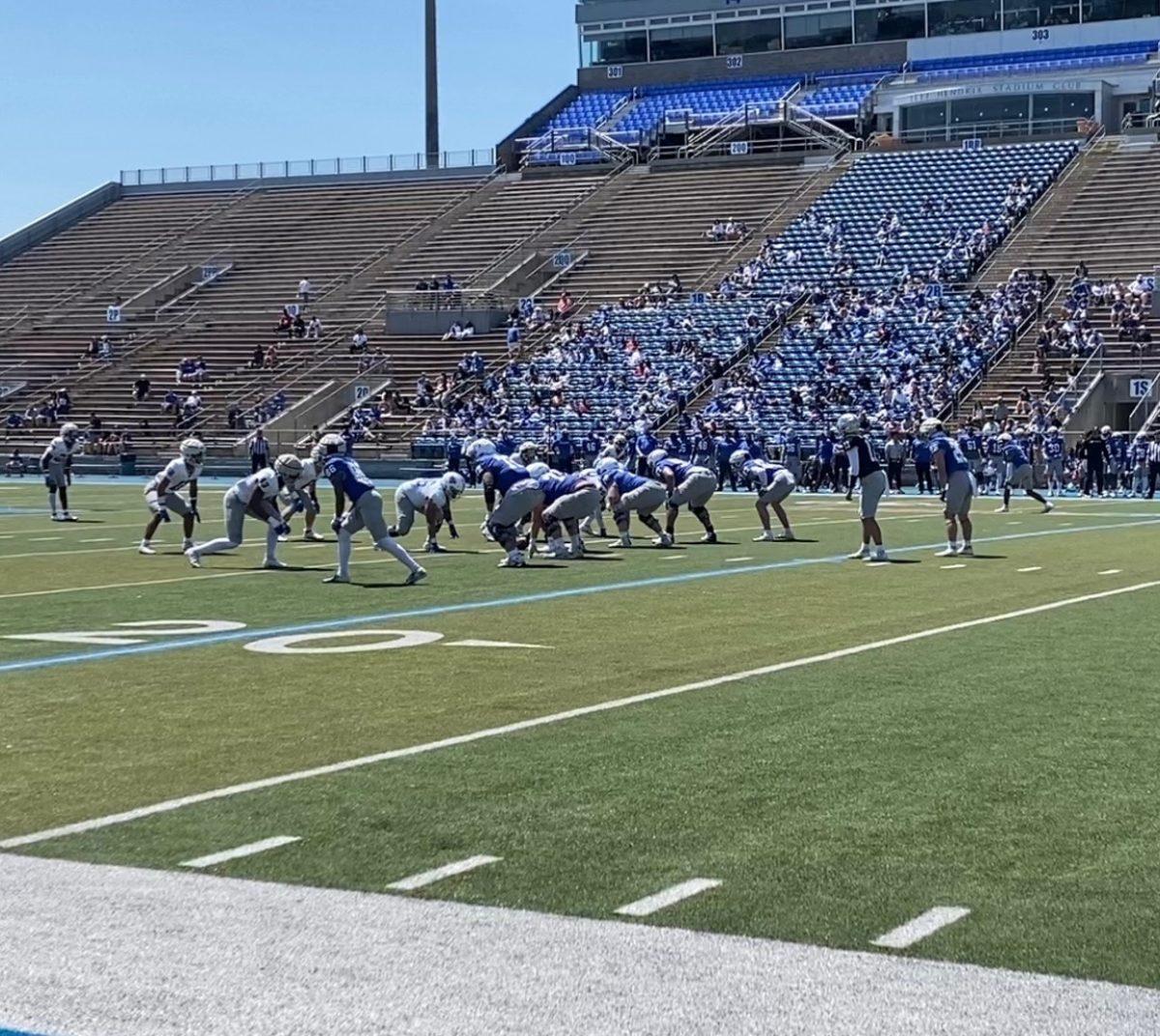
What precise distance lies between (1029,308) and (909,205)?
7.10 m

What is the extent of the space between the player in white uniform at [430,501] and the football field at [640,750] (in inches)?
144

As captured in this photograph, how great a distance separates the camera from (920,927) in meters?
5.20

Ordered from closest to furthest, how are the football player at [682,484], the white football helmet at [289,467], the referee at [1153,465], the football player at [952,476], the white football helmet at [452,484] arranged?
1. the football player at [952,476]
2. the white football helmet at [289,467]
3. the white football helmet at [452,484]
4. the football player at [682,484]
5. the referee at [1153,465]

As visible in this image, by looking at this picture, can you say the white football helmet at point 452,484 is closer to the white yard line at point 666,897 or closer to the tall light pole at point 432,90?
the white yard line at point 666,897

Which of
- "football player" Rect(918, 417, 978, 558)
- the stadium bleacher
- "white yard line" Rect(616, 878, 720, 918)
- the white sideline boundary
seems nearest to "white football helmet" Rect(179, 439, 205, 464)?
"football player" Rect(918, 417, 978, 558)

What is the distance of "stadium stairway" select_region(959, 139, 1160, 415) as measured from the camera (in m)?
39.3

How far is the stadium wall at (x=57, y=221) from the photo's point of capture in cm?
6084

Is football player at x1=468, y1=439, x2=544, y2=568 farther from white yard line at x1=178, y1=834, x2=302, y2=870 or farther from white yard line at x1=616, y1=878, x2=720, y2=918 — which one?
white yard line at x1=616, y1=878, x2=720, y2=918

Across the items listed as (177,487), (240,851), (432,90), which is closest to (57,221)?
(432,90)

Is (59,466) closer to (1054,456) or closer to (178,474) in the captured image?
(178,474)

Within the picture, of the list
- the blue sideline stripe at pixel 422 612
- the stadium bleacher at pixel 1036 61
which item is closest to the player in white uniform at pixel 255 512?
the blue sideline stripe at pixel 422 612

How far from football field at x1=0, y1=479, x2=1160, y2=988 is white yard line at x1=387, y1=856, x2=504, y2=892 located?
1 cm

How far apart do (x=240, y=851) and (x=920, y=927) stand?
219 centimetres

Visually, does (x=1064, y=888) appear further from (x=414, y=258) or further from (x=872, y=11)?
(x=872, y=11)
